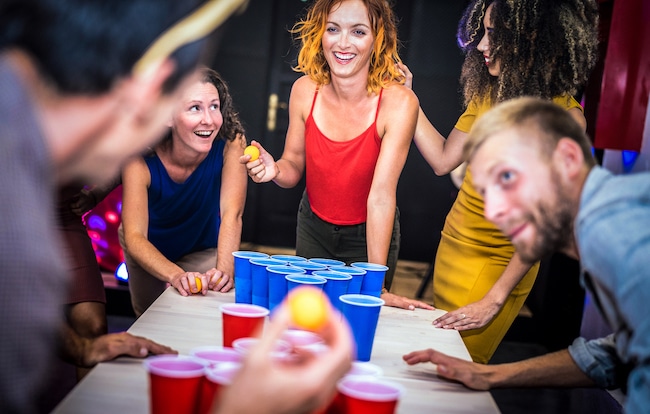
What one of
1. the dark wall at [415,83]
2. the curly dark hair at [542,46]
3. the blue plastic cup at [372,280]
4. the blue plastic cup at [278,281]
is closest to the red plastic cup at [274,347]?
the blue plastic cup at [278,281]

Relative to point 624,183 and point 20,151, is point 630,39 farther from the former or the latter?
point 20,151

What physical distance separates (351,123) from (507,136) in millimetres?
1503

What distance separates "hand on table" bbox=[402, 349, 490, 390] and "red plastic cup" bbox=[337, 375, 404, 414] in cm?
50

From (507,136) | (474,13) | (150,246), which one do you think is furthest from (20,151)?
(474,13)

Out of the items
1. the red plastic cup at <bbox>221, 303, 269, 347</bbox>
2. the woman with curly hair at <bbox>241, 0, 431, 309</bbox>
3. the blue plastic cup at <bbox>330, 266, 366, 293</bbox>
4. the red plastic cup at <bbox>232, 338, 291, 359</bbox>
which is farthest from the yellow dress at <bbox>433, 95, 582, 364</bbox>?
the red plastic cup at <bbox>232, 338, 291, 359</bbox>

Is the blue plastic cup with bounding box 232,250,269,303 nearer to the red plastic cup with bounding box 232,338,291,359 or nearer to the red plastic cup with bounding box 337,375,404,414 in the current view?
the red plastic cup with bounding box 232,338,291,359

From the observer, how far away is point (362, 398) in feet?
3.87

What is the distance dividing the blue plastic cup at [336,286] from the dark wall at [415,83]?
4.02m

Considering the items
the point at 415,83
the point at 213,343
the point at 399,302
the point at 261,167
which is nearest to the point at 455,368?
the point at 213,343

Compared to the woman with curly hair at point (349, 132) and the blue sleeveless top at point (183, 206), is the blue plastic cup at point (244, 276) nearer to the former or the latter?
the woman with curly hair at point (349, 132)

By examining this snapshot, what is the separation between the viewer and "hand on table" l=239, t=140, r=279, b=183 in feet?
8.22

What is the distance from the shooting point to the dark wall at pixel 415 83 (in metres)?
5.74

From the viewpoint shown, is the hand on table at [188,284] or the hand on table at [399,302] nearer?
the hand on table at [188,284]

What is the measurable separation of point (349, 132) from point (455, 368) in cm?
145
